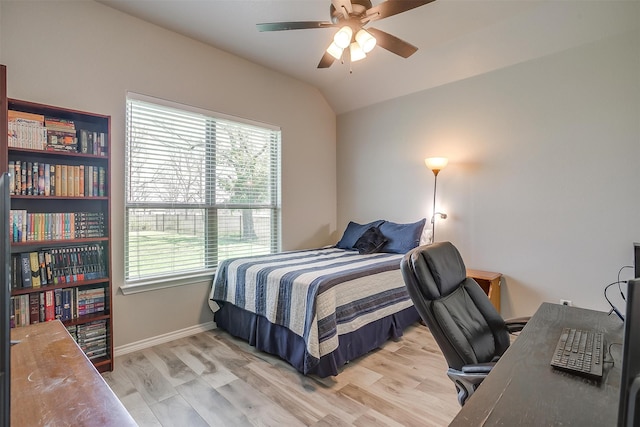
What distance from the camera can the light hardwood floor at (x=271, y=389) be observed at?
1.84 meters

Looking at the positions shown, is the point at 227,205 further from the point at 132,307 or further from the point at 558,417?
the point at 558,417

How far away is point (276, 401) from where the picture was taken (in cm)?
200

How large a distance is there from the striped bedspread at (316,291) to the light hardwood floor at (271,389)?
30 cm

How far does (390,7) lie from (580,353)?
200 centimetres

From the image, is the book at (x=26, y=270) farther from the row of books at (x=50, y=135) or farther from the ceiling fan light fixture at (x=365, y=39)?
the ceiling fan light fixture at (x=365, y=39)

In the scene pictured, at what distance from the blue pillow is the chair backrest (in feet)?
6.14

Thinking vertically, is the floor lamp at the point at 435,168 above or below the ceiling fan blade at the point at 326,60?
below

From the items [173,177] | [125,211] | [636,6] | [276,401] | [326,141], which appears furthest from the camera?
[326,141]

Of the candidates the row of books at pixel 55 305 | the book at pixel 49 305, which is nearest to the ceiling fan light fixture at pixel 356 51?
the row of books at pixel 55 305

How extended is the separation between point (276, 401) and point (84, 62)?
9.55 feet

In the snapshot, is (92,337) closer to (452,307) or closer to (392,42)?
(452,307)

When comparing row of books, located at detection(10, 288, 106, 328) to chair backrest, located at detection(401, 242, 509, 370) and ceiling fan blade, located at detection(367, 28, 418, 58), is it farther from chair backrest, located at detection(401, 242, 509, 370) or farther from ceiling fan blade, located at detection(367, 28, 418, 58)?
ceiling fan blade, located at detection(367, 28, 418, 58)

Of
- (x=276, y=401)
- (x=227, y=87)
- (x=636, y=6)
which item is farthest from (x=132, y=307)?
(x=636, y=6)

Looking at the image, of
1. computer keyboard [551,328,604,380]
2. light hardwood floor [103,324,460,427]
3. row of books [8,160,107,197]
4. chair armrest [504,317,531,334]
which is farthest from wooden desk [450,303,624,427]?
row of books [8,160,107,197]
